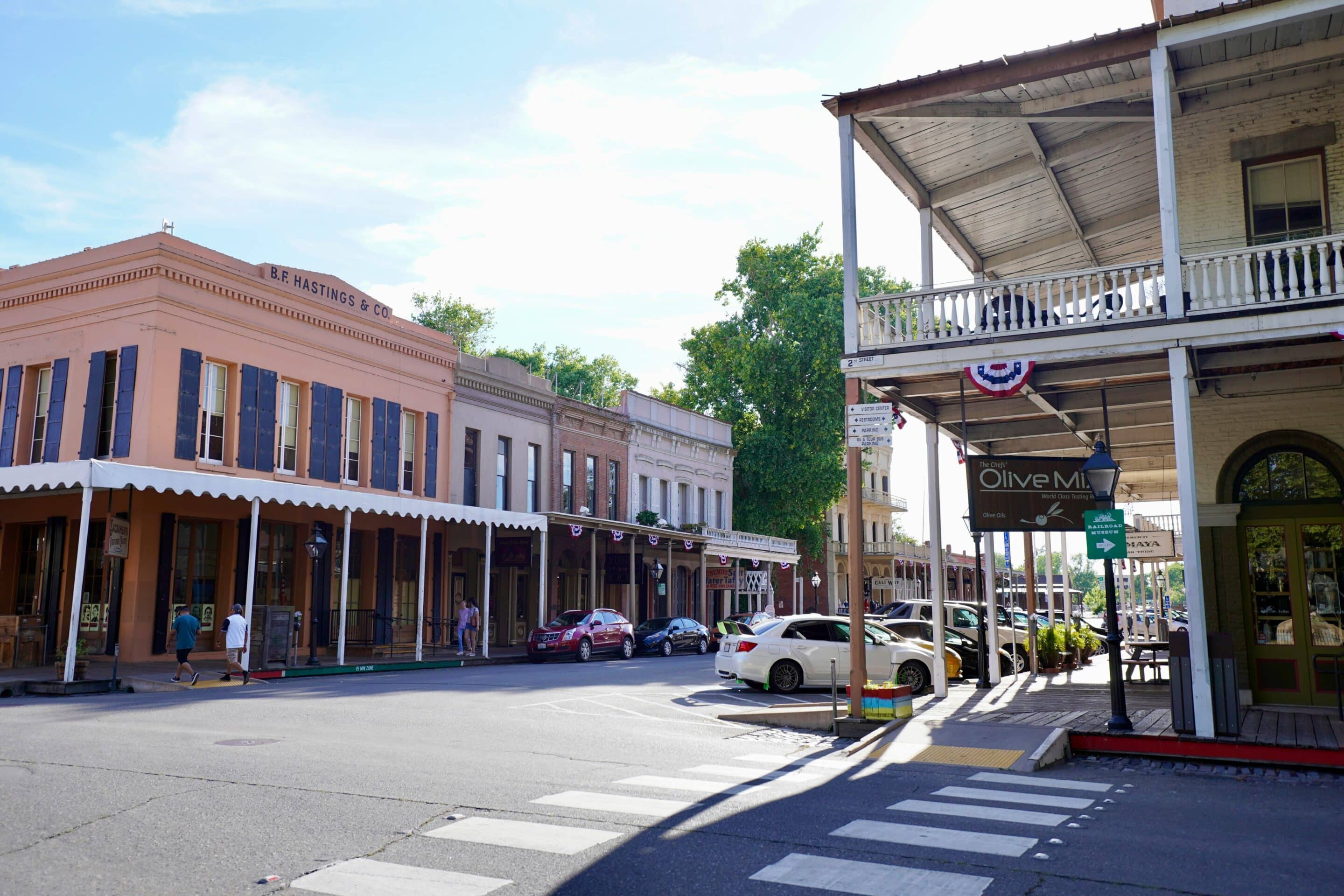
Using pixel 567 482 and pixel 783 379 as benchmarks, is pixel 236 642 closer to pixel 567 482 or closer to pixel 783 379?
pixel 567 482

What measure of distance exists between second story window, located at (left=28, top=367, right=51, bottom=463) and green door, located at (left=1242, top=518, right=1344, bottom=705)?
967 inches

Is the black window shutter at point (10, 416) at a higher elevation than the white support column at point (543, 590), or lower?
higher

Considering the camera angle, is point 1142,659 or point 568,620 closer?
point 1142,659

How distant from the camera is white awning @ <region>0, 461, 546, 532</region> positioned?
18.3 m

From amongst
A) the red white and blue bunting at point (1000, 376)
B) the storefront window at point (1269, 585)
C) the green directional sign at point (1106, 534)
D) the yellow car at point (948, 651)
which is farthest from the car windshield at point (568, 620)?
the green directional sign at point (1106, 534)

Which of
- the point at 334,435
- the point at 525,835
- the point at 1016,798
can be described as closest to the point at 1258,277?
the point at 1016,798

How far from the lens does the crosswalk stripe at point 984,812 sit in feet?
25.7

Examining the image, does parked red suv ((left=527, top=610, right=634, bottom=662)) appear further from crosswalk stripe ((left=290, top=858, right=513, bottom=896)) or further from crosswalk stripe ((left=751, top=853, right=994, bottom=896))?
crosswalk stripe ((left=751, top=853, right=994, bottom=896))

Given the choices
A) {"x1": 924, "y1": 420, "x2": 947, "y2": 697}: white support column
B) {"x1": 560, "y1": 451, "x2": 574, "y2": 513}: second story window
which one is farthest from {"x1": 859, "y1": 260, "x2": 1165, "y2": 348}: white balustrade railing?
{"x1": 560, "y1": 451, "x2": 574, "y2": 513}: second story window

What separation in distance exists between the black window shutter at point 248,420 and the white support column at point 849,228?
52.5 feet

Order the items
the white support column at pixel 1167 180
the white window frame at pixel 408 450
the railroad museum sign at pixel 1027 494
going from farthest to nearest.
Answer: the white window frame at pixel 408 450, the railroad museum sign at pixel 1027 494, the white support column at pixel 1167 180

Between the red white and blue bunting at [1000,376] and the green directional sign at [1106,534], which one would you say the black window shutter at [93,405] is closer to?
the red white and blue bunting at [1000,376]

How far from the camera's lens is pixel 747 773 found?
33.0 ft

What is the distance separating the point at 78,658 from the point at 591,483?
821 inches
